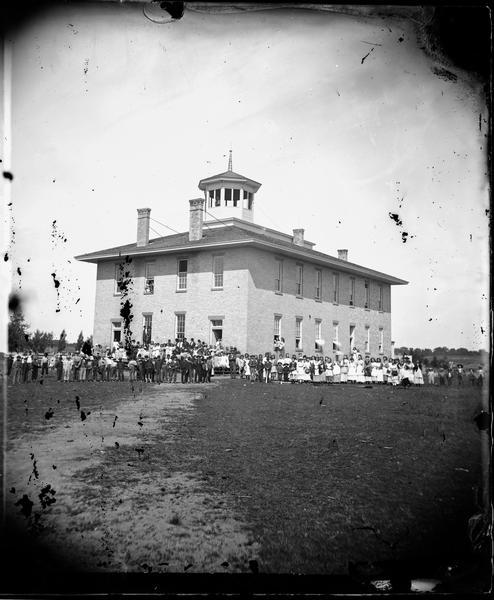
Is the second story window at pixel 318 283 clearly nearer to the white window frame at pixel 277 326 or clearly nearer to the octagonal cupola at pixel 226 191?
the white window frame at pixel 277 326

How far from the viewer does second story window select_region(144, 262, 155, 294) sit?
11.0 ft

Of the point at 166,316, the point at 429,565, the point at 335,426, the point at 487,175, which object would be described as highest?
the point at 487,175

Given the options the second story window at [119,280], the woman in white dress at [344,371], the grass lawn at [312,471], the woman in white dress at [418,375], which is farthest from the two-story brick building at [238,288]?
the grass lawn at [312,471]

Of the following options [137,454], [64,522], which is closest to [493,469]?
[137,454]

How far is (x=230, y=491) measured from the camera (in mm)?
3152

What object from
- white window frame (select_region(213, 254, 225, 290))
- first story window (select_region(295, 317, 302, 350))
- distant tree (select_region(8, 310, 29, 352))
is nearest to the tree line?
distant tree (select_region(8, 310, 29, 352))

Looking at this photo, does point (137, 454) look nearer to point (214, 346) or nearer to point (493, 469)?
point (214, 346)

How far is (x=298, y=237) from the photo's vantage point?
373 centimetres

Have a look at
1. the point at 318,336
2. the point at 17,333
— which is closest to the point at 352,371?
the point at 318,336

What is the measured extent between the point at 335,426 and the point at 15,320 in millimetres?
3166

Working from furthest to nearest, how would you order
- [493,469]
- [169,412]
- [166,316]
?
[169,412] < [166,316] < [493,469]

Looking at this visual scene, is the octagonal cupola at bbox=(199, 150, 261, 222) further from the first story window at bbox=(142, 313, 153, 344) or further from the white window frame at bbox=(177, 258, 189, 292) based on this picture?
the first story window at bbox=(142, 313, 153, 344)

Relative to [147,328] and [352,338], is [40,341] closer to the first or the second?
[147,328]

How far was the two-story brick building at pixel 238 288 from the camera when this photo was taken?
334 cm
